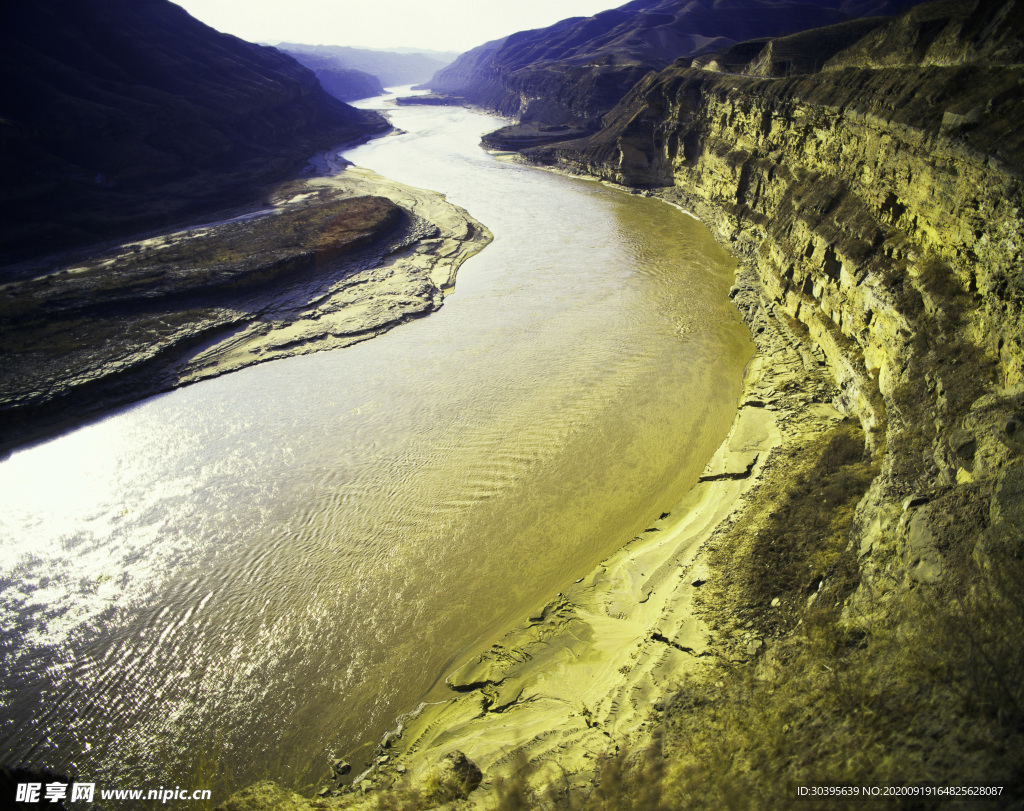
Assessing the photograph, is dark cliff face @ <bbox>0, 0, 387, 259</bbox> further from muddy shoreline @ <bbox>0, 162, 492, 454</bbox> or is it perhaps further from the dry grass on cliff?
the dry grass on cliff

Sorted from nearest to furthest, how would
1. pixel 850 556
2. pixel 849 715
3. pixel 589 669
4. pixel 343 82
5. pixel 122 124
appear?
pixel 849 715 < pixel 850 556 < pixel 589 669 < pixel 122 124 < pixel 343 82

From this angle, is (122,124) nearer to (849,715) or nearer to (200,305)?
(200,305)

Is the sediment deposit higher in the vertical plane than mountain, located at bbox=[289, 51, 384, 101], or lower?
lower

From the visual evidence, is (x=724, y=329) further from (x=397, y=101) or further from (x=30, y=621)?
(x=397, y=101)

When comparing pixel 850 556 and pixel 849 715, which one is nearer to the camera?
pixel 849 715

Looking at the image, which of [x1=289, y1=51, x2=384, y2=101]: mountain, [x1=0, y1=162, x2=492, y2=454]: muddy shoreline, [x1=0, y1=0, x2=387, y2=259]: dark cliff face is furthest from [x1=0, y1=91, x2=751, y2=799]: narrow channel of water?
[x1=289, y1=51, x2=384, y2=101]: mountain

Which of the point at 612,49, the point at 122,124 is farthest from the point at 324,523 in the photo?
the point at 612,49

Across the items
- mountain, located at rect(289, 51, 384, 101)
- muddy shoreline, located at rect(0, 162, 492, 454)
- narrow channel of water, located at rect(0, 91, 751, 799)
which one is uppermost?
mountain, located at rect(289, 51, 384, 101)
